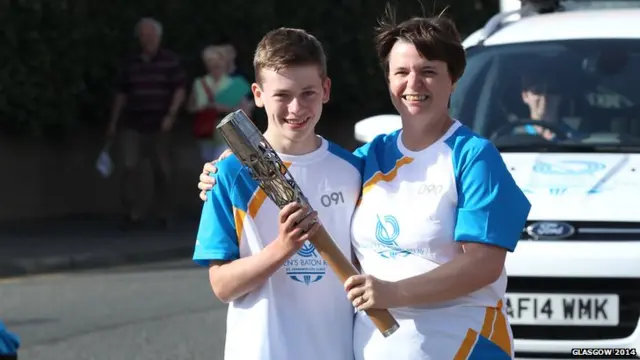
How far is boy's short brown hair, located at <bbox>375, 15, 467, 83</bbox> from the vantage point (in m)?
3.63

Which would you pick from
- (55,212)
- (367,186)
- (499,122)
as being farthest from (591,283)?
(55,212)

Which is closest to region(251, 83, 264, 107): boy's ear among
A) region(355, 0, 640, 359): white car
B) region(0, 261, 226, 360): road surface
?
region(355, 0, 640, 359): white car

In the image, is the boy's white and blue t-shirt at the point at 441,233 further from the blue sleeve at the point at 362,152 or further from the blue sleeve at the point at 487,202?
the blue sleeve at the point at 362,152

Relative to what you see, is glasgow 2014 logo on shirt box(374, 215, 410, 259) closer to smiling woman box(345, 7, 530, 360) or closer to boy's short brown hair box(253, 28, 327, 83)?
smiling woman box(345, 7, 530, 360)

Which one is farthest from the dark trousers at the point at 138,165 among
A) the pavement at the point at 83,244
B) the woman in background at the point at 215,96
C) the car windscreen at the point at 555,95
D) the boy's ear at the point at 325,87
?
the boy's ear at the point at 325,87

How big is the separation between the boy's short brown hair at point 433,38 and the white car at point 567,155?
2.48m

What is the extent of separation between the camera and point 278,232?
12.0 feet

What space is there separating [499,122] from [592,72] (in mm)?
576

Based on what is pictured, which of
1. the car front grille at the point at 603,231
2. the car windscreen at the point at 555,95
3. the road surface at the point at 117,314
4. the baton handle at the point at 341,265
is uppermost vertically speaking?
the car windscreen at the point at 555,95

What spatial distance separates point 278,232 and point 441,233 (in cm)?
39

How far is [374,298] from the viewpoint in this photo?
11.3ft

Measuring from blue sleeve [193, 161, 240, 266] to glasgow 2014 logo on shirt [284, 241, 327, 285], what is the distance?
0.14 m

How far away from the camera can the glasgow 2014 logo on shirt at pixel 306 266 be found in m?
3.66

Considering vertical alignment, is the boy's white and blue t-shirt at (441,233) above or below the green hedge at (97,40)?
below
